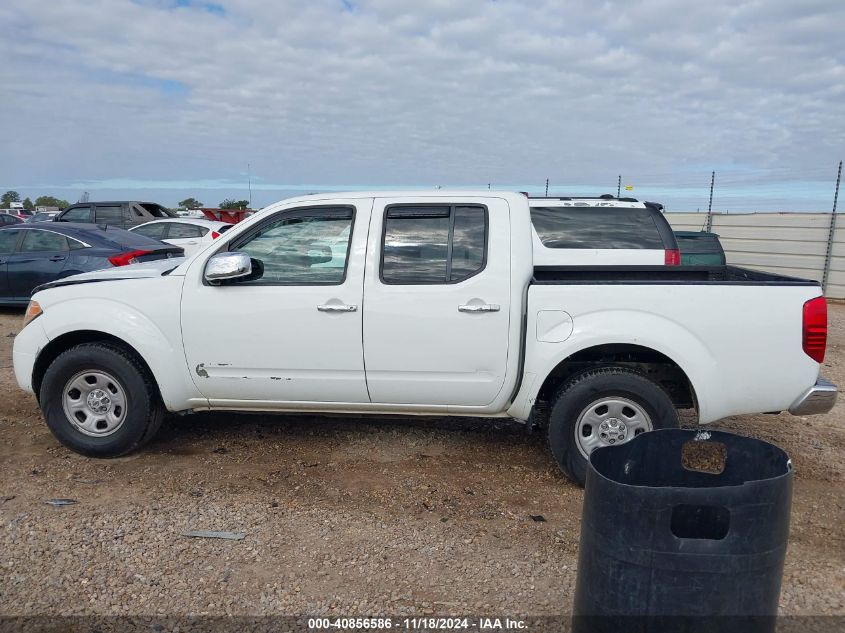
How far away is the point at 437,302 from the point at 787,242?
1408 centimetres

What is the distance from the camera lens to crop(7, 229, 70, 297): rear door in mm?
10336

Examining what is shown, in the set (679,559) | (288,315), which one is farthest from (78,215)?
(679,559)

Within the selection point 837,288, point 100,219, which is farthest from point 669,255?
point 100,219

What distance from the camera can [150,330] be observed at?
4770 millimetres

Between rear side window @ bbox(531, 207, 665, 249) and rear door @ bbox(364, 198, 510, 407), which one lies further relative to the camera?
rear side window @ bbox(531, 207, 665, 249)

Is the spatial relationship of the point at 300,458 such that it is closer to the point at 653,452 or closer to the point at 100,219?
the point at 653,452

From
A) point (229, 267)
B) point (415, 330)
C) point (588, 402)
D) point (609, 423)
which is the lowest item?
point (609, 423)

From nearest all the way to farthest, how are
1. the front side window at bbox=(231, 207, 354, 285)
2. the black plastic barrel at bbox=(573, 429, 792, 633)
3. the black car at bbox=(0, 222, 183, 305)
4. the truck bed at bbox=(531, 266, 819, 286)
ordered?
the black plastic barrel at bbox=(573, 429, 792, 633), the front side window at bbox=(231, 207, 354, 285), the truck bed at bbox=(531, 266, 819, 286), the black car at bbox=(0, 222, 183, 305)

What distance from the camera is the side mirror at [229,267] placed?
4.47 metres

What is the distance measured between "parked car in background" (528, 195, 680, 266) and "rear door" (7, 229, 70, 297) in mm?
7126

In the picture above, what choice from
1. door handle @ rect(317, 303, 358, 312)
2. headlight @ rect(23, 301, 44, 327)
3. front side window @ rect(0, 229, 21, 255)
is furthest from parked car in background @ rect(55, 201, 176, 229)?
door handle @ rect(317, 303, 358, 312)

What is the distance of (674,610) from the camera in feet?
7.61

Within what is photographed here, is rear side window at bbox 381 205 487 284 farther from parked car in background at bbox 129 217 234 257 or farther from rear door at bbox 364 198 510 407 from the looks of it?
parked car in background at bbox 129 217 234 257

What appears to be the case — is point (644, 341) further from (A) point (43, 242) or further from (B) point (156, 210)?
(B) point (156, 210)
